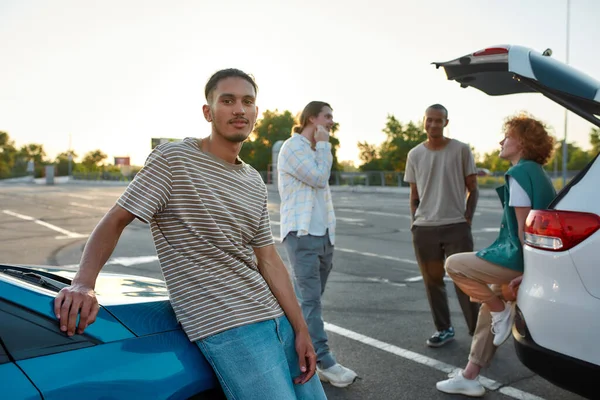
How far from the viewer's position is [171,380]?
1.79 meters

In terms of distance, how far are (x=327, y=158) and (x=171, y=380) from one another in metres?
2.37

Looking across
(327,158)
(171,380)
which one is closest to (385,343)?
(327,158)

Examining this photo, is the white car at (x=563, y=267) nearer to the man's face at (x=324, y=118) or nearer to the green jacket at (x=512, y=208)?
the green jacket at (x=512, y=208)

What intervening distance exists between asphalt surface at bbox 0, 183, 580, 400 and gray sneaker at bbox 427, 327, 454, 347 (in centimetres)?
6

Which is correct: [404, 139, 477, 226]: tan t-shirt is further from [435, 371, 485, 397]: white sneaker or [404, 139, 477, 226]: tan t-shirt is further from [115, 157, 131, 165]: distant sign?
[115, 157, 131, 165]: distant sign

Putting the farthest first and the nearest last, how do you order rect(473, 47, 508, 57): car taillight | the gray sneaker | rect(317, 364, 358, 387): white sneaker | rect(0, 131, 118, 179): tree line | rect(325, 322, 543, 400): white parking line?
1. rect(0, 131, 118, 179): tree line
2. the gray sneaker
3. rect(317, 364, 358, 387): white sneaker
4. rect(325, 322, 543, 400): white parking line
5. rect(473, 47, 508, 57): car taillight

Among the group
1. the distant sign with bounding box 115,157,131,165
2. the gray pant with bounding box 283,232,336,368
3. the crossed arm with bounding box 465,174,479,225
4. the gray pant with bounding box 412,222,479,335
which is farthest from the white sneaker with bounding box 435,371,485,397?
the distant sign with bounding box 115,157,131,165

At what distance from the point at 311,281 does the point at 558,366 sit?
5.43 ft

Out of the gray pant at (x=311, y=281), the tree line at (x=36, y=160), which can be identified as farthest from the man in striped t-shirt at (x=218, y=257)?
the tree line at (x=36, y=160)

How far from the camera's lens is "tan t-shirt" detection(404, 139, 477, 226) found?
464 centimetres

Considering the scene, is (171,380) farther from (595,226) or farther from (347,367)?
(347,367)

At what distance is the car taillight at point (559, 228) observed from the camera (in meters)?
2.56

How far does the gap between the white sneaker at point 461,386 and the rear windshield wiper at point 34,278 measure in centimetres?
258

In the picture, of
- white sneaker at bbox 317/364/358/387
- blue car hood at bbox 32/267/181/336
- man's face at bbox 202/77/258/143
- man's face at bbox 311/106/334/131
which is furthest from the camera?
man's face at bbox 311/106/334/131
